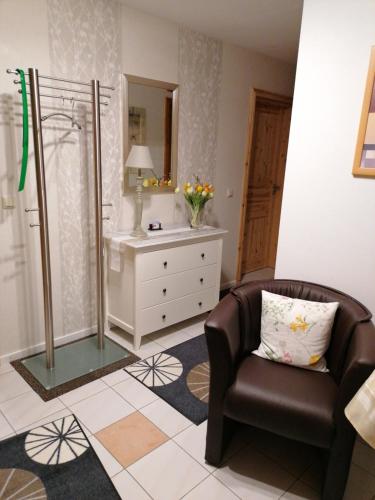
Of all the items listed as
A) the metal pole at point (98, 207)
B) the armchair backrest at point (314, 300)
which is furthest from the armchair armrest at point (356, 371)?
the metal pole at point (98, 207)

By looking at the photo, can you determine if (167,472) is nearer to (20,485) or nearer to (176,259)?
(20,485)

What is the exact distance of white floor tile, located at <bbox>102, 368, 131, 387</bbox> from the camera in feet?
8.04

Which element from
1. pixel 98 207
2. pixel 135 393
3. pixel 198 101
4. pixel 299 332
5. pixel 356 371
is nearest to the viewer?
pixel 356 371

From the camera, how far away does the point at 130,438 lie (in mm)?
1985

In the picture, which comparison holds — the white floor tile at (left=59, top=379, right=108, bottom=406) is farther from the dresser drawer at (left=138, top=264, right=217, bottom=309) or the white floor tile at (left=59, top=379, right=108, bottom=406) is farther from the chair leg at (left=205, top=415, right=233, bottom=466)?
the chair leg at (left=205, top=415, right=233, bottom=466)

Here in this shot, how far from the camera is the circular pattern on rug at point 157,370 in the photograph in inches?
97.7

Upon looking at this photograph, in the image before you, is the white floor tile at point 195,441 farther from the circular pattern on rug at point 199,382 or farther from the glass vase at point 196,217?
the glass vase at point 196,217

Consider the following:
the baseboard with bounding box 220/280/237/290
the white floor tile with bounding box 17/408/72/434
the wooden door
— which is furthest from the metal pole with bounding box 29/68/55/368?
the wooden door

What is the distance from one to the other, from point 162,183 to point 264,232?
2.11 m

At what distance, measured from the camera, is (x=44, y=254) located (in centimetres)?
238

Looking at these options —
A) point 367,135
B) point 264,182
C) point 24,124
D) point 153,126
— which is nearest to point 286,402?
point 367,135

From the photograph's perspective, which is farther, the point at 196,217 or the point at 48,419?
the point at 196,217

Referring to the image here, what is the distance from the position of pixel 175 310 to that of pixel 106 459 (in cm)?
139

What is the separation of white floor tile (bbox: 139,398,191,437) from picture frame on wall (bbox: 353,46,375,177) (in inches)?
67.5
